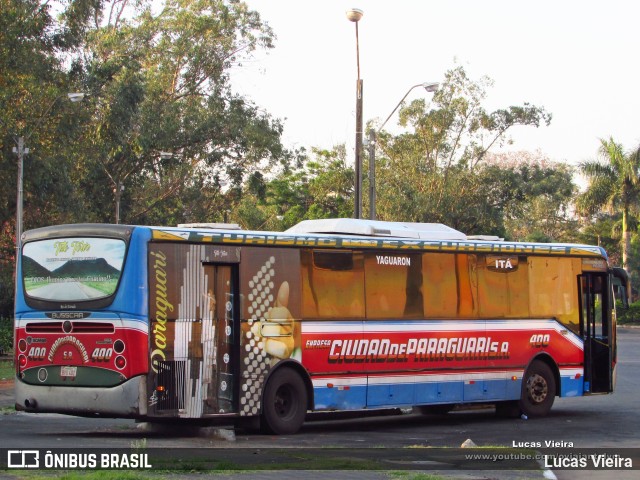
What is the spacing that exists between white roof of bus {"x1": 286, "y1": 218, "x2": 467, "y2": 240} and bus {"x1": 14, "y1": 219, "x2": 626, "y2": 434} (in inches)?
1.5

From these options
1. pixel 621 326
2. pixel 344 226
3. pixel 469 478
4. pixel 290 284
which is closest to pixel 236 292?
pixel 290 284

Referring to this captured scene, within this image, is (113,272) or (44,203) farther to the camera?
(44,203)

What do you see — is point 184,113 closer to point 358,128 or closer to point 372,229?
point 358,128

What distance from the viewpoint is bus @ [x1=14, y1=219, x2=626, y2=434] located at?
14.1 metres

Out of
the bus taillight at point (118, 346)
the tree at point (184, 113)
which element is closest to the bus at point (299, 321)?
the bus taillight at point (118, 346)

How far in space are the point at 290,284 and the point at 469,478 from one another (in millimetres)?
5794

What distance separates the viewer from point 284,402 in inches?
623

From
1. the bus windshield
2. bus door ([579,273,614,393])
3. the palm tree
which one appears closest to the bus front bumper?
the bus windshield

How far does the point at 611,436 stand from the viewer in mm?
16047

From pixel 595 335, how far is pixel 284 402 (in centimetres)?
772

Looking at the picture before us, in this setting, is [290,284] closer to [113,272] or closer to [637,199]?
[113,272]

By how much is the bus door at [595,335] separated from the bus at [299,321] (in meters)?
0.03

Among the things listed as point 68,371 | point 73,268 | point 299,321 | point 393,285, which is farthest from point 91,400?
point 393,285

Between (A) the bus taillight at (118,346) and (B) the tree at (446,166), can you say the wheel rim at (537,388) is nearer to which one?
(A) the bus taillight at (118,346)
